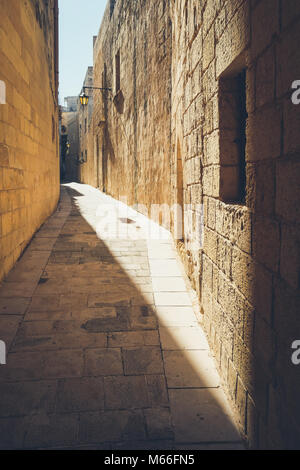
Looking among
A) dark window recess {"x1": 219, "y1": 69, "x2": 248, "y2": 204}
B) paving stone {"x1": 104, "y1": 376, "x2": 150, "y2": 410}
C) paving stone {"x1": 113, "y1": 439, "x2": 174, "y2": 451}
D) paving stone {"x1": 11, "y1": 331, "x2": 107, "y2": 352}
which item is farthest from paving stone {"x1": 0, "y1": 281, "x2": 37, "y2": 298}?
dark window recess {"x1": 219, "y1": 69, "x2": 248, "y2": 204}

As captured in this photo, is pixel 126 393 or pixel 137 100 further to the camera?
pixel 137 100

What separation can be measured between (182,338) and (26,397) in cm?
134

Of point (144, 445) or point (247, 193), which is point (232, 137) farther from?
point (144, 445)

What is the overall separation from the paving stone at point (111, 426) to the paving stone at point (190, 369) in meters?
0.41

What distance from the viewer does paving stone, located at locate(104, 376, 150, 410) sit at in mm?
2262

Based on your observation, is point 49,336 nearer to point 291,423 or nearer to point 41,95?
point 291,423

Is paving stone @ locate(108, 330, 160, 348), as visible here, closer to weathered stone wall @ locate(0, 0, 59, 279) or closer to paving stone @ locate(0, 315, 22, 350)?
paving stone @ locate(0, 315, 22, 350)

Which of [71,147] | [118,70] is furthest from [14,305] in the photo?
[71,147]

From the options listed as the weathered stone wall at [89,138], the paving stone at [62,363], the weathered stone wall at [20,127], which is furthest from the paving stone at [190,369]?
the weathered stone wall at [89,138]

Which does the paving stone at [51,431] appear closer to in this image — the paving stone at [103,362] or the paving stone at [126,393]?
the paving stone at [126,393]

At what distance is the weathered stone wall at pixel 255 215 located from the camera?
1.47m

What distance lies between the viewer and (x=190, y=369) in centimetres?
268

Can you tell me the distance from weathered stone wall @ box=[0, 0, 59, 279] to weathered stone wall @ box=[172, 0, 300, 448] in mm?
2213

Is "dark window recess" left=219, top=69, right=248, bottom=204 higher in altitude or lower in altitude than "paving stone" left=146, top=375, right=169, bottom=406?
higher
